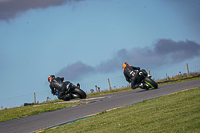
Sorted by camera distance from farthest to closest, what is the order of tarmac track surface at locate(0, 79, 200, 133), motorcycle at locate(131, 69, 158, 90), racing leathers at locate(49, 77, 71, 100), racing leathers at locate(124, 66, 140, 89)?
1. racing leathers at locate(49, 77, 71, 100)
2. racing leathers at locate(124, 66, 140, 89)
3. motorcycle at locate(131, 69, 158, 90)
4. tarmac track surface at locate(0, 79, 200, 133)

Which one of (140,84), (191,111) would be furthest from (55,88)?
(191,111)

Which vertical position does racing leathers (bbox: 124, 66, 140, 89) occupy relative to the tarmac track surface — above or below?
above

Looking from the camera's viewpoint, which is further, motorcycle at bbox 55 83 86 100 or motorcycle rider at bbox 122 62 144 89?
motorcycle at bbox 55 83 86 100

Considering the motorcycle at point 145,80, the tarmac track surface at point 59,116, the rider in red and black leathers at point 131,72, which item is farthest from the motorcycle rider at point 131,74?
the tarmac track surface at point 59,116

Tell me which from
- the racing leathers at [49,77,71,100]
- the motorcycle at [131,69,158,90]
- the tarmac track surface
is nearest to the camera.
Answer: the tarmac track surface

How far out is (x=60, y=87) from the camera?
19078 millimetres

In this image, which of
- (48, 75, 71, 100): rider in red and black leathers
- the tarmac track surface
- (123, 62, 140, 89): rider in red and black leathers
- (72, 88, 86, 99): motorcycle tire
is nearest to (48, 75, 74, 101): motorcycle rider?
(48, 75, 71, 100): rider in red and black leathers

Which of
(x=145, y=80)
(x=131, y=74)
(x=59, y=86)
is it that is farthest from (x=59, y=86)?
(x=145, y=80)

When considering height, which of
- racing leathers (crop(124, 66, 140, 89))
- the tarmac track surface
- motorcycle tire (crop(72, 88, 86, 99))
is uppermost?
racing leathers (crop(124, 66, 140, 89))

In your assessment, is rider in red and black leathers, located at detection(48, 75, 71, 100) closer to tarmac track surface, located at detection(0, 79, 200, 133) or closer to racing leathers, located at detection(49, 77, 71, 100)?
racing leathers, located at detection(49, 77, 71, 100)

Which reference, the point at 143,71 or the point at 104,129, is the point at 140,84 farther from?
the point at 104,129

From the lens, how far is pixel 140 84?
60.2ft

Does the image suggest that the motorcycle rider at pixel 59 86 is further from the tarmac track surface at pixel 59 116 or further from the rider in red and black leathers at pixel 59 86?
the tarmac track surface at pixel 59 116

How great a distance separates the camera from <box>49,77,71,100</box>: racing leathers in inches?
744
